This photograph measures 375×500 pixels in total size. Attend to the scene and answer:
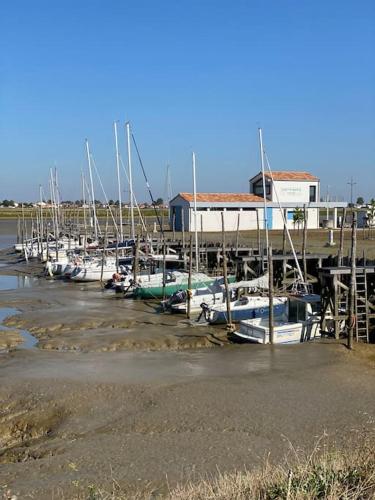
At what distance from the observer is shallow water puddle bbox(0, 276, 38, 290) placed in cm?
4488

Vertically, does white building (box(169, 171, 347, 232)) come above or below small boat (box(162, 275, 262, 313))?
above

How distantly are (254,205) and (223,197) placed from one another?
12.1ft

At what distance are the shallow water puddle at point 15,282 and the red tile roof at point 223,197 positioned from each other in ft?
73.7

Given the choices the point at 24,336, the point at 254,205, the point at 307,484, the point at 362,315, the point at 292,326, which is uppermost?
the point at 254,205

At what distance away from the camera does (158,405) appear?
52.3 ft

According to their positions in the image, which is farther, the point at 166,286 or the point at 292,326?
the point at 166,286

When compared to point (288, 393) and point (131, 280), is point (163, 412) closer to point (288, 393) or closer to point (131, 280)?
point (288, 393)

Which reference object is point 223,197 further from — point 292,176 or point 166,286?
point 166,286

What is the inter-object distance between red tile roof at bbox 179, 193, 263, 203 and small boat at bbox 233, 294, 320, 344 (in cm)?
4132

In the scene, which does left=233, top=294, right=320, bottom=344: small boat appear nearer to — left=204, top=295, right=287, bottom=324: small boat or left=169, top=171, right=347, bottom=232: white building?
left=204, top=295, right=287, bottom=324: small boat

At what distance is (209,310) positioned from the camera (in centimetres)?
2770

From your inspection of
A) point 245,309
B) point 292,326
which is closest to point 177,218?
point 245,309

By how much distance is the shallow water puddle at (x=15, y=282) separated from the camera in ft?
147

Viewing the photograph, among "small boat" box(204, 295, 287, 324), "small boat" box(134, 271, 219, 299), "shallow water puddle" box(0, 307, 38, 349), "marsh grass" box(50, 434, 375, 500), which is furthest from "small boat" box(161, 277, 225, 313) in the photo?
"marsh grass" box(50, 434, 375, 500)
